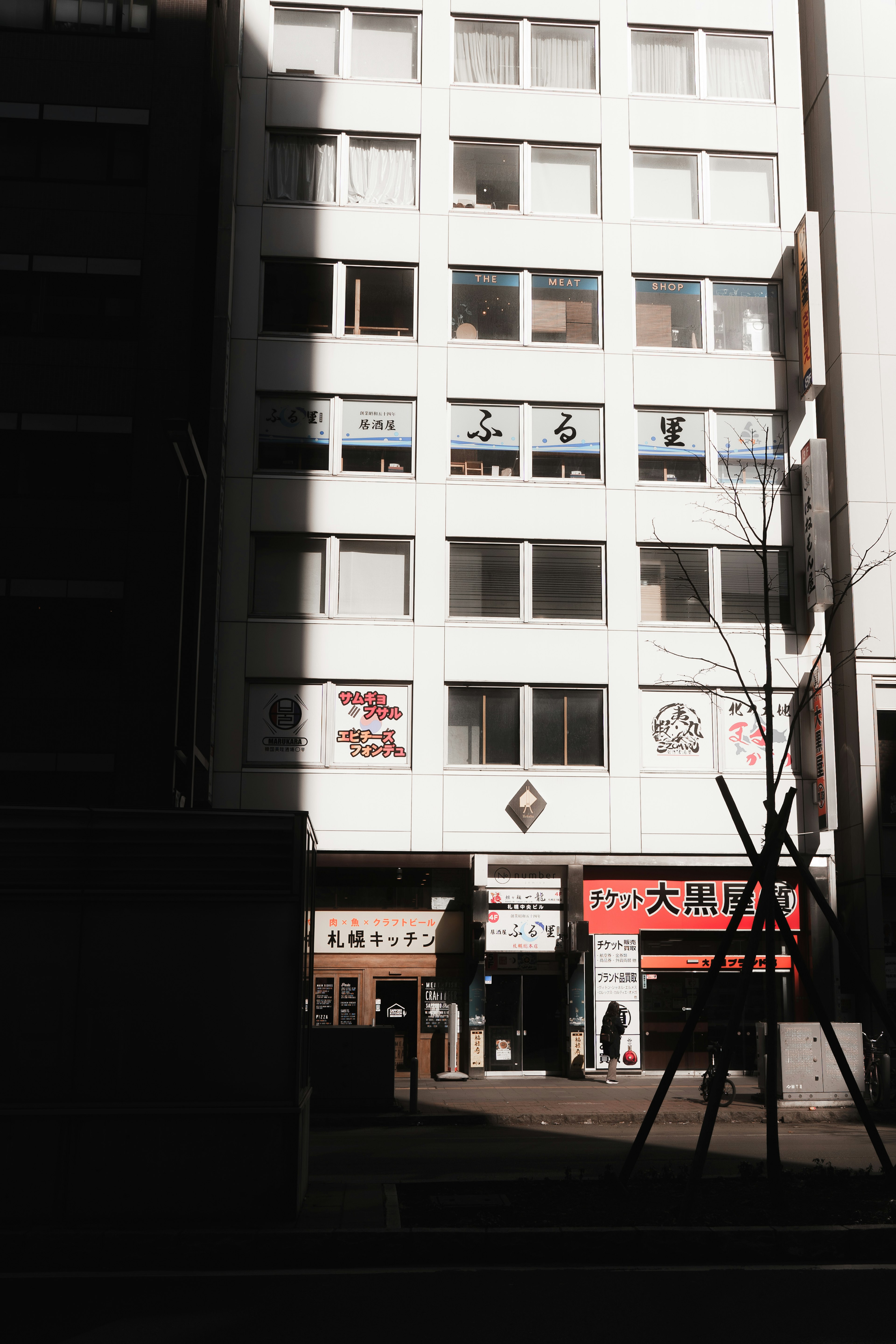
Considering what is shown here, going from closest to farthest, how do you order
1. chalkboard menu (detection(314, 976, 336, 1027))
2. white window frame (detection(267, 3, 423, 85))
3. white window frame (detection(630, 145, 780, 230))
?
chalkboard menu (detection(314, 976, 336, 1027))
white window frame (detection(630, 145, 780, 230))
white window frame (detection(267, 3, 423, 85))

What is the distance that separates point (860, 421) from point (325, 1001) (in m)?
17.4

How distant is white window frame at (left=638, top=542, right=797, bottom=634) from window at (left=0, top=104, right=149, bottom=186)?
49.2ft

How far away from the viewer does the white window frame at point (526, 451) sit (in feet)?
91.8

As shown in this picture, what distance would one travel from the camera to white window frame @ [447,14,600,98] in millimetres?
29750

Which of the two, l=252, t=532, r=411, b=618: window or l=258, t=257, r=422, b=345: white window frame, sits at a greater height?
l=258, t=257, r=422, b=345: white window frame

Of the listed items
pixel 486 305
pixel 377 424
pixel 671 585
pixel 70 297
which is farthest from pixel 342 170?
pixel 671 585

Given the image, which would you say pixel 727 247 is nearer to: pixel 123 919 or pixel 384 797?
pixel 384 797

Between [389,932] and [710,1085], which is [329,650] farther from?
[710,1085]

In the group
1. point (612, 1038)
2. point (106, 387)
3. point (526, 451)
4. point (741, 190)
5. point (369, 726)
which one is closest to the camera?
point (612, 1038)

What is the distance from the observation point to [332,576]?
27.2m

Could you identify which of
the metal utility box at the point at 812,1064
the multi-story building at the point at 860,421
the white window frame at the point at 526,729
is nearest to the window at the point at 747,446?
the multi-story building at the point at 860,421

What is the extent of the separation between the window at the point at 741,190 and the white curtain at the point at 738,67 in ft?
5.60

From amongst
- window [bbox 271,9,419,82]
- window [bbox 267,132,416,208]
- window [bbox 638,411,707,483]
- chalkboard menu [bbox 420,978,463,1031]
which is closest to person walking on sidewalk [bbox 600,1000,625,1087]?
chalkboard menu [bbox 420,978,463,1031]

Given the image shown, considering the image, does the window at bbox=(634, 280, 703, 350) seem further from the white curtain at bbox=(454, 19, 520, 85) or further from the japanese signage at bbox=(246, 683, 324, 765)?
the japanese signage at bbox=(246, 683, 324, 765)
